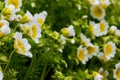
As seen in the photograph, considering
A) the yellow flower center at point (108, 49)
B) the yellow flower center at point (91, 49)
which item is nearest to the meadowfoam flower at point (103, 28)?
the yellow flower center at point (108, 49)

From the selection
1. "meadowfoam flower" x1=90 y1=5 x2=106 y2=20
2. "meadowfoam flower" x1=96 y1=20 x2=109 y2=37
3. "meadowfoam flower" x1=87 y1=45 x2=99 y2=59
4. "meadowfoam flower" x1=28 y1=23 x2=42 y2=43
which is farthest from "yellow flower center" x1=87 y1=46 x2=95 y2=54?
"meadowfoam flower" x1=90 y1=5 x2=106 y2=20

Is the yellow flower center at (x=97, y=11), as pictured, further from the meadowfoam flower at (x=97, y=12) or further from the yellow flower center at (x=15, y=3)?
the yellow flower center at (x=15, y=3)

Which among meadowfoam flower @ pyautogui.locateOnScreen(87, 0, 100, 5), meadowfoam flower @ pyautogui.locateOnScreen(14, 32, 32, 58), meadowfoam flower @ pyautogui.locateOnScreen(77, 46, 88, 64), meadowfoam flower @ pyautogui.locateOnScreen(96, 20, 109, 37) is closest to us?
meadowfoam flower @ pyautogui.locateOnScreen(14, 32, 32, 58)

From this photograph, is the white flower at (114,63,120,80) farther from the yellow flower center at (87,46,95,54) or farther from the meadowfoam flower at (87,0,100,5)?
the meadowfoam flower at (87,0,100,5)

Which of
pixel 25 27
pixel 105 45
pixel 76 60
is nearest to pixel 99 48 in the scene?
pixel 105 45

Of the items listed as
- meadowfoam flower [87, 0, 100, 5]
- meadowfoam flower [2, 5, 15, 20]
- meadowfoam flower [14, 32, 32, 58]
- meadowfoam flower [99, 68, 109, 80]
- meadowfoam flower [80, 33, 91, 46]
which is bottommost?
meadowfoam flower [14, 32, 32, 58]

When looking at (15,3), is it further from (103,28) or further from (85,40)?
(103,28)
